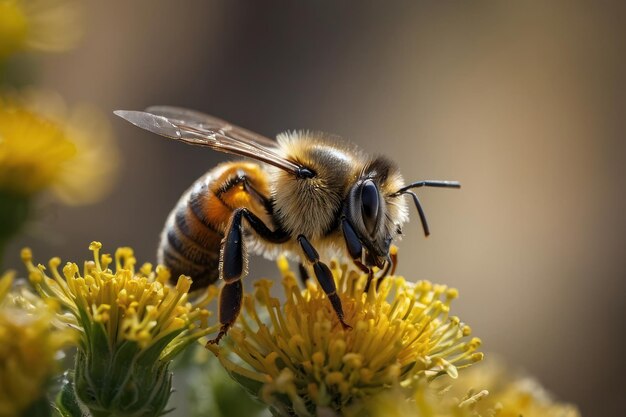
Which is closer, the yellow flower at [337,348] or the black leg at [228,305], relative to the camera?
the yellow flower at [337,348]

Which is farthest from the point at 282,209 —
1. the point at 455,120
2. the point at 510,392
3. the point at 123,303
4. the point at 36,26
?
the point at 455,120

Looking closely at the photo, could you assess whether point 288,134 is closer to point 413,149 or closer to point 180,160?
point 180,160

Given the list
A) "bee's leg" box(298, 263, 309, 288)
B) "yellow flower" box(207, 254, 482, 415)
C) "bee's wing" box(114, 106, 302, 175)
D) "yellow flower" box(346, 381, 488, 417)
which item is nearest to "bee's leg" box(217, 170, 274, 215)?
"bee's wing" box(114, 106, 302, 175)

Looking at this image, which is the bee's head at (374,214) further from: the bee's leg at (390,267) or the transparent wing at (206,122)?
the transparent wing at (206,122)

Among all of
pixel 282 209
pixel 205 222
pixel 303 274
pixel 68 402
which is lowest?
pixel 68 402

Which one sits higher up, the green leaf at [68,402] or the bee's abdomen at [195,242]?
the bee's abdomen at [195,242]

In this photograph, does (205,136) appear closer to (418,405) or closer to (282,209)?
(282,209)

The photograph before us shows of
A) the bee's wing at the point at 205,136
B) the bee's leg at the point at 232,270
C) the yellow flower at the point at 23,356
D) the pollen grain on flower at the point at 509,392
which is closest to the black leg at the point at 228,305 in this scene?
the bee's leg at the point at 232,270

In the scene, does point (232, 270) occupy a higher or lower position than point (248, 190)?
lower
